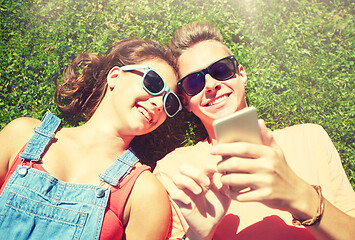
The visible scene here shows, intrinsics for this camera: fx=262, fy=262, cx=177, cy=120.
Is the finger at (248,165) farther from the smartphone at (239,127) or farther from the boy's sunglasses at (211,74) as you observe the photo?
the boy's sunglasses at (211,74)

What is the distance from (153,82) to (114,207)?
130cm

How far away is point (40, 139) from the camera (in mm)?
2580

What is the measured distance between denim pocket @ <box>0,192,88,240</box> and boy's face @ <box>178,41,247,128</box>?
61.8 inches

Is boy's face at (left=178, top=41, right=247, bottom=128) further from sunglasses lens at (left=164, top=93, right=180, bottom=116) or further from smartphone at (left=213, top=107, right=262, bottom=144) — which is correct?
smartphone at (left=213, top=107, right=262, bottom=144)

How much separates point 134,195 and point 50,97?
197cm

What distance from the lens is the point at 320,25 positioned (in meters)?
3.80

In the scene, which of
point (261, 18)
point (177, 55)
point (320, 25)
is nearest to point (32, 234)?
point (177, 55)

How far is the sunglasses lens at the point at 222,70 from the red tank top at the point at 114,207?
54.2 inches

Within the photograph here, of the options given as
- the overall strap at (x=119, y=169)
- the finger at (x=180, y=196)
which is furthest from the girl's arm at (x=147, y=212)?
the finger at (x=180, y=196)

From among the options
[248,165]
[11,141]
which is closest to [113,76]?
[11,141]

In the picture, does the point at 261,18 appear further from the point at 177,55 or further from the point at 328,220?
A: the point at 328,220

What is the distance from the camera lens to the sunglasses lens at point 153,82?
2.74 meters

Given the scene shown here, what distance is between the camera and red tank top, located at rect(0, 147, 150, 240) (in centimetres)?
243

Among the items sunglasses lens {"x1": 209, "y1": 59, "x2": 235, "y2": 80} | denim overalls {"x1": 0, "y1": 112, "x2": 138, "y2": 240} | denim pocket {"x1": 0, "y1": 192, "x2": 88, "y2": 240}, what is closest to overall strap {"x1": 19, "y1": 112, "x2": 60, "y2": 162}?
denim overalls {"x1": 0, "y1": 112, "x2": 138, "y2": 240}
